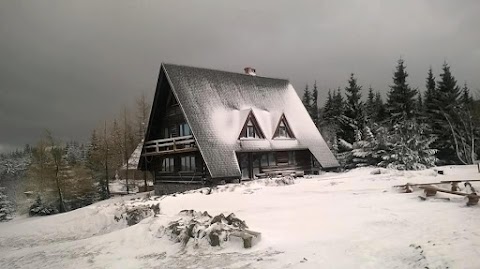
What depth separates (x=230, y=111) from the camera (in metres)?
27.9

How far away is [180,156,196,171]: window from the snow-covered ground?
11.5 m

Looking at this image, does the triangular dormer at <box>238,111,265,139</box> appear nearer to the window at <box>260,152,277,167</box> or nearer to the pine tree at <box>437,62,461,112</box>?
the window at <box>260,152,277,167</box>

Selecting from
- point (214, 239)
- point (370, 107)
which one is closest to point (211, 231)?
point (214, 239)

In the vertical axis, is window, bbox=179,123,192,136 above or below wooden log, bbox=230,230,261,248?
above

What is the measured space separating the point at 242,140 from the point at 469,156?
26457mm

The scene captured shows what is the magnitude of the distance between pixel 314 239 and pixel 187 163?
2034cm

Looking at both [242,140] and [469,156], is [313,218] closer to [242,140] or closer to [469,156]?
[242,140]

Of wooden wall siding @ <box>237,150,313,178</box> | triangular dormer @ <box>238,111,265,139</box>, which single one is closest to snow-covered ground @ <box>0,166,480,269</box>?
wooden wall siding @ <box>237,150,313,178</box>

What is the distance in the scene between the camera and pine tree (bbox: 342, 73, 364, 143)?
43656 millimetres

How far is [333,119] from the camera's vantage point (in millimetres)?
52500

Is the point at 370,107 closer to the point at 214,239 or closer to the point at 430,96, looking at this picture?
the point at 430,96

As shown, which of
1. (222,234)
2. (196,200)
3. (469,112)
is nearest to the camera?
(222,234)

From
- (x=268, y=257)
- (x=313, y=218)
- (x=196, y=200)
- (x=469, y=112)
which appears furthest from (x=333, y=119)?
(x=268, y=257)

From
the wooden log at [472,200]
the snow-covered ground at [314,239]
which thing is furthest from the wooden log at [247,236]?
the wooden log at [472,200]
